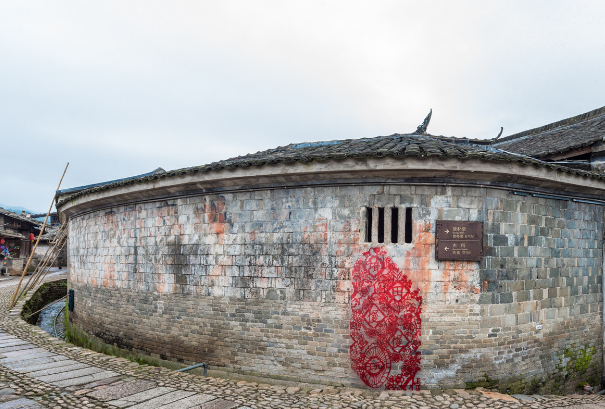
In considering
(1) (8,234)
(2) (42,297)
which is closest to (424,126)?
(2) (42,297)

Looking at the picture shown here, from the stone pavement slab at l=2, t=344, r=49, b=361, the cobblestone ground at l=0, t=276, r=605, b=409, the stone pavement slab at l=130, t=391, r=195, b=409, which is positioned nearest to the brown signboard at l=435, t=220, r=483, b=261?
the cobblestone ground at l=0, t=276, r=605, b=409

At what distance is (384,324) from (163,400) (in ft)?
11.6

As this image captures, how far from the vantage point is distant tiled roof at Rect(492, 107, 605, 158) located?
9.95 metres

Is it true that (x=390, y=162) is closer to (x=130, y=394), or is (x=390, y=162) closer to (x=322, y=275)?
(x=322, y=275)

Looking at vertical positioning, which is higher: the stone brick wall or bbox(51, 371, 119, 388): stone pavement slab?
the stone brick wall

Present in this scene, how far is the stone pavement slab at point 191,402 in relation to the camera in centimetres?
563

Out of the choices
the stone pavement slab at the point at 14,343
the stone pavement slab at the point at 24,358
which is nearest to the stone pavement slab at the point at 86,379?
the stone pavement slab at the point at 24,358

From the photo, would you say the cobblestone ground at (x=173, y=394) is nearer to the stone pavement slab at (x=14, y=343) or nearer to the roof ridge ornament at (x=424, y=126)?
the stone pavement slab at (x=14, y=343)

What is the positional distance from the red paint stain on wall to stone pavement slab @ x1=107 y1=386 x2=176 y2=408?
3.01 m

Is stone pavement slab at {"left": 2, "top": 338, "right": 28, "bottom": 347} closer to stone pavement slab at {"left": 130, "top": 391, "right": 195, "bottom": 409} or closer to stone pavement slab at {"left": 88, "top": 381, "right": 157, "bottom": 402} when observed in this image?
stone pavement slab at {"left": 88, "top": 381, "right": 157, "bottom": 402}

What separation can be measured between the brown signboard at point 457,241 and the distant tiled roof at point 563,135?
15.7 feet

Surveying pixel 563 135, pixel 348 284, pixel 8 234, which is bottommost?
pixel 348 284

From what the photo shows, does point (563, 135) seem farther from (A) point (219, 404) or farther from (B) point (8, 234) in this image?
(B) point (8, 234)

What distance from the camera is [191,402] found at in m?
5.80
